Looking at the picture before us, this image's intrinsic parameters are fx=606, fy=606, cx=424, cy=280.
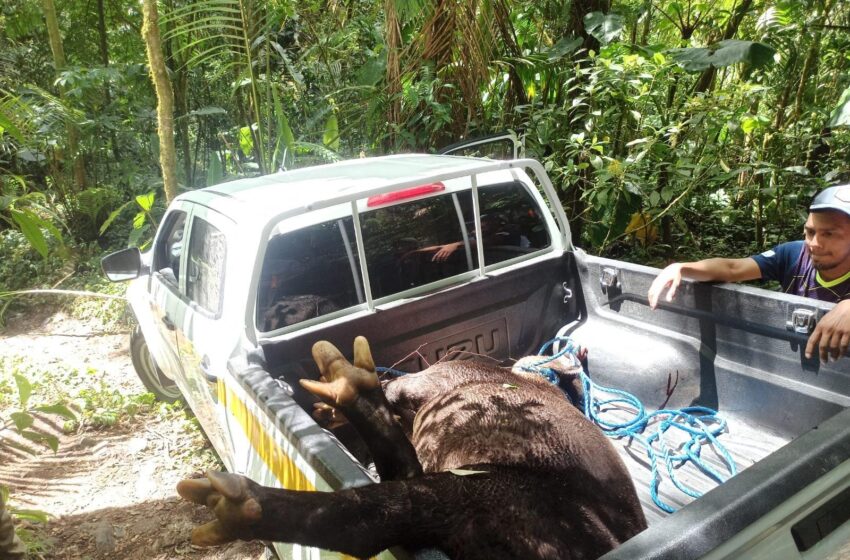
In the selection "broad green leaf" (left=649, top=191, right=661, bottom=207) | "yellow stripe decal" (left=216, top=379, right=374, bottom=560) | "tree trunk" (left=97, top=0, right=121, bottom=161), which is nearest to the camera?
"yellow stripe decal" (left=216, top=379, right=374, bottom=560)

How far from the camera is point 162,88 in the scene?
552cm

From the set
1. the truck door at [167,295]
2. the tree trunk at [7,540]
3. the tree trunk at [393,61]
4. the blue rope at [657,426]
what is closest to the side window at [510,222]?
the blue rope at [657,426]

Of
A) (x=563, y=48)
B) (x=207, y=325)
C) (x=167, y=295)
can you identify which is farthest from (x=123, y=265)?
(x=563, y=48)

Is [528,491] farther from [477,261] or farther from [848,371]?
[477,261]

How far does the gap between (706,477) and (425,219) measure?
71.5 inches

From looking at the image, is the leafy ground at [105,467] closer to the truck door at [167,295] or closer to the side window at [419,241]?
the truck door at [167,295]

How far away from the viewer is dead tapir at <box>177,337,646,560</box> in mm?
1506

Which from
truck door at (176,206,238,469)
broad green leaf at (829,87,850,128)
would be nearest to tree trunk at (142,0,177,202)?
truck door at (176,206,238,469)

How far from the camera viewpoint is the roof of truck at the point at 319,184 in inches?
108

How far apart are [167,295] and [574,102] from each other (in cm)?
385

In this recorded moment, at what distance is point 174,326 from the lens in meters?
3.30

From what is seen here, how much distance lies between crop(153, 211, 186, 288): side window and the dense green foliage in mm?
659

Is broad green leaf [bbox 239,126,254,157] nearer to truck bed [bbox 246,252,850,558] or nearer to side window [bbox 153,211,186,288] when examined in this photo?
side window [bbox 153,211,186,288]

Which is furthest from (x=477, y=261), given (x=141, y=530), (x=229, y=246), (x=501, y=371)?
(x=141, y=530)
